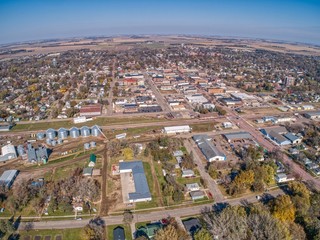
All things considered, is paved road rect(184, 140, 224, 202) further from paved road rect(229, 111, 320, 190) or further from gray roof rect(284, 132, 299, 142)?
gray roof rect(284, 132, 299, 142)

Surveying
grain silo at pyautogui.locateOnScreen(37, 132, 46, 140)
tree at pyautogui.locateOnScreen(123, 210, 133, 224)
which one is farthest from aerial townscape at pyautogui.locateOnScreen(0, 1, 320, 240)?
grain silo at pyautogui.locateOnScreen(37, 132, 46, 140)

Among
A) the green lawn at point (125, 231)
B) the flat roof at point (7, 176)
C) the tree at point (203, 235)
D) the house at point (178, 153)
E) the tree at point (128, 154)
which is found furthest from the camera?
the house at point (178, 153)

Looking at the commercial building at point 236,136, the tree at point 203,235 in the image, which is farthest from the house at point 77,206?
the commercial building at point 236,136

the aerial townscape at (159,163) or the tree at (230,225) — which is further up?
the tree at (230,225)

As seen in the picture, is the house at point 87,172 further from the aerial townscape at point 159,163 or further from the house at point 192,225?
the house at point 192,225

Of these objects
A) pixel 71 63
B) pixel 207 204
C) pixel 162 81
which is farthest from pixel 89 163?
pixel 71 63

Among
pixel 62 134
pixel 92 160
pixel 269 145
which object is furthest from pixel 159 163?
pixel 269 145
